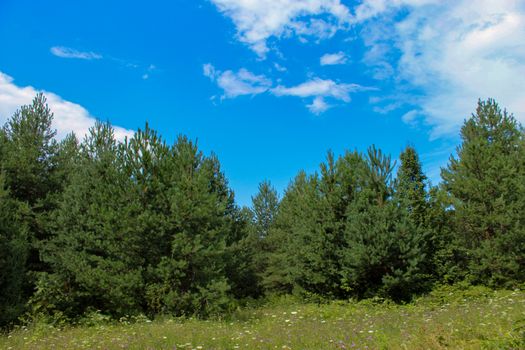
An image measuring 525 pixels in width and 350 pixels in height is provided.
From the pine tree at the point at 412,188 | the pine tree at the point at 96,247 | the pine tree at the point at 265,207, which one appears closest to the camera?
the pine tree at the point at 96,247

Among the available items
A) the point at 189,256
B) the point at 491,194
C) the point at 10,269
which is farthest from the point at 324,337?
the point at 491,194

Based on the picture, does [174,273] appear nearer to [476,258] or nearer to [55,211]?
[55,211]

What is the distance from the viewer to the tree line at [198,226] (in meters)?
14.5

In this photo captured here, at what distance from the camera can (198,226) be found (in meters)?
15.3

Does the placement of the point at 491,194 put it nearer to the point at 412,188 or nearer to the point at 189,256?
the point at 412,188

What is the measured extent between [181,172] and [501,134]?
19438 mm

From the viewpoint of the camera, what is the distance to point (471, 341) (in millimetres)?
5777

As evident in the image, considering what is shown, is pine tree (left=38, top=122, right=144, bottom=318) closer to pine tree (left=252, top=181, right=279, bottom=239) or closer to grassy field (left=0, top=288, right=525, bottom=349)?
grassy field (left=0, top=288, right=525, bottom=349)

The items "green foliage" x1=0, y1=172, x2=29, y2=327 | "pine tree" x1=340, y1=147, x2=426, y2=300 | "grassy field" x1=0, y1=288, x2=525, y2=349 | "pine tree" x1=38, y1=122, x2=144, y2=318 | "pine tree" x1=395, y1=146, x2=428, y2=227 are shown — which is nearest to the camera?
"grassy field" x1=0, y1=288, x2=525, y2=349

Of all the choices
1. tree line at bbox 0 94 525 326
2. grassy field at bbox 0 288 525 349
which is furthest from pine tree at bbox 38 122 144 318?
grassy field at bbox 0 288 525 349

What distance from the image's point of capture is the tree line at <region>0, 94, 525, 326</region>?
1448 centimetres

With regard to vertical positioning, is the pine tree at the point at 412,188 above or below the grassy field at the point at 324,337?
above

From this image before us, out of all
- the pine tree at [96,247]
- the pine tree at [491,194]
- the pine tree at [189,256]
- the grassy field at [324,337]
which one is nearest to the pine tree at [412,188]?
the pine tree at [491,194]

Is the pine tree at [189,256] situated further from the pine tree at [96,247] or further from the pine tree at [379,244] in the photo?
the pine tree at [379,244]
